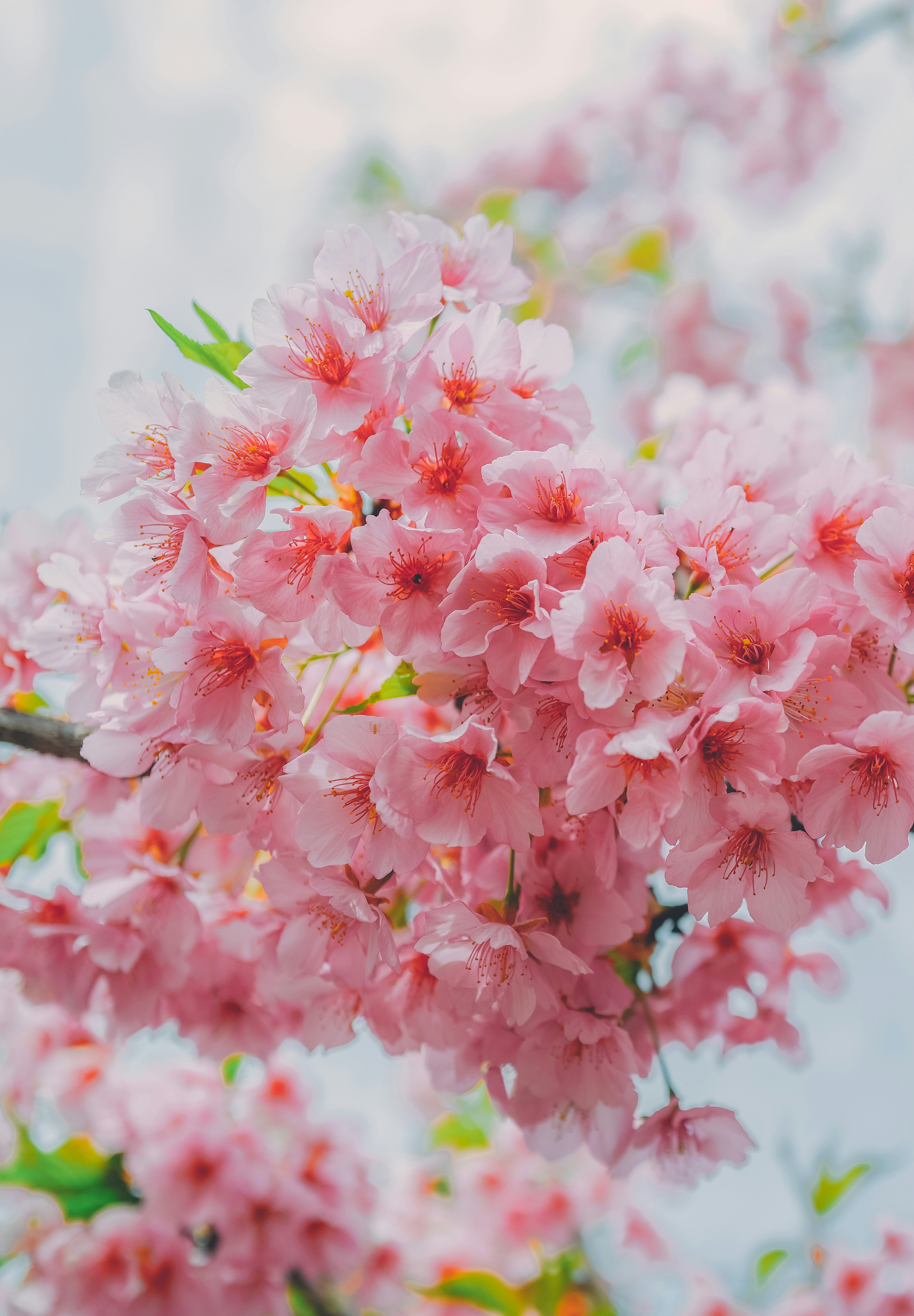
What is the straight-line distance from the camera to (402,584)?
1175 mm

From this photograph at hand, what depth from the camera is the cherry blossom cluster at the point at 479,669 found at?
1092 mm

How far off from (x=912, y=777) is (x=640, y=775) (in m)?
0.35

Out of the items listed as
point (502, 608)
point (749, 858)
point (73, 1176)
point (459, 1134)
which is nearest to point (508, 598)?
point (502, 608)

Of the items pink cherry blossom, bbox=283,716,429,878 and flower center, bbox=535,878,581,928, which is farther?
flower center, bbox=535,878,581,928

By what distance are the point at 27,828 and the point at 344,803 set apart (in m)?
0.92

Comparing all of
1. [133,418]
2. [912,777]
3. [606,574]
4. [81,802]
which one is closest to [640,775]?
[606,574]

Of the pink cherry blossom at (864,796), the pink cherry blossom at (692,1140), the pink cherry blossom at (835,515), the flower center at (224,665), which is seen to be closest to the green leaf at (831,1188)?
the pink cherry blossom at (692,1140)

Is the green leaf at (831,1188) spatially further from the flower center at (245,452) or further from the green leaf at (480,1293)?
the flower center at (245,452)

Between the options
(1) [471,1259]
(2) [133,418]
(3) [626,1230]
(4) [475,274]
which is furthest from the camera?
(3) [626,1230]

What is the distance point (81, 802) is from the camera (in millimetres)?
1638

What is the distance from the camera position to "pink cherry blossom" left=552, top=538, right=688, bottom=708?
3.41 ft

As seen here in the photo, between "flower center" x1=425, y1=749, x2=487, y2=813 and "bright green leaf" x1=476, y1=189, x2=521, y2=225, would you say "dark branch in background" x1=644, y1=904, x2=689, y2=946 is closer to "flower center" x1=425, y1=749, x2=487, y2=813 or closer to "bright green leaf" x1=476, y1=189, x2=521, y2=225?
"flower center" x1=425, y1=749, x2=487, y2=813

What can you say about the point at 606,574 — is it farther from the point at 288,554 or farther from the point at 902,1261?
the point at 902,1261

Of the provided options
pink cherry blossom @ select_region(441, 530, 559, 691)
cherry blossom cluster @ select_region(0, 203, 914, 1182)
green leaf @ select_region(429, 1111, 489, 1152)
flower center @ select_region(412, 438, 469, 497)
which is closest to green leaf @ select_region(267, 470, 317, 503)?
cherry blossom cluster @ select_region(0, 203, 914, 1182)
